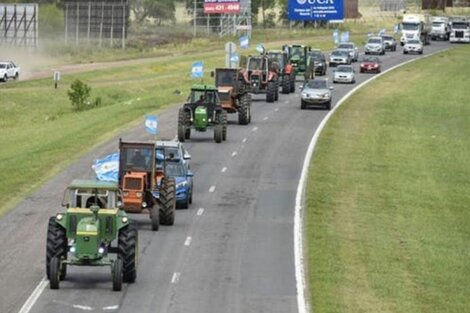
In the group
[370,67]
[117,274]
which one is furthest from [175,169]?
[370,67]

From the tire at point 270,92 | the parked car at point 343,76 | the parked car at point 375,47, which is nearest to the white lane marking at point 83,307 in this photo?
the tire at point 270,92

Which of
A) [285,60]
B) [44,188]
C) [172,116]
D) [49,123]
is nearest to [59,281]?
[44,188]

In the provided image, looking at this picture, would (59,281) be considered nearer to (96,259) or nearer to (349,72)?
(96,259)

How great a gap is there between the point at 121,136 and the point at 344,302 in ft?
102

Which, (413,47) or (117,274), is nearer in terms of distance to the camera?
(117,274)

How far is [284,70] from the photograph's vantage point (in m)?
77.2

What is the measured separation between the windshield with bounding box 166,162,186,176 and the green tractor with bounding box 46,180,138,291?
A: 1081 centimetres

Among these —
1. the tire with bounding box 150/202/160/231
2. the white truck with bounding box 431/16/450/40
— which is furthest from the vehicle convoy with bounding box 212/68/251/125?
the white truck with bounding box 431/16/450/40

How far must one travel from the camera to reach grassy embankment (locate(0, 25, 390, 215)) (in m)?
48.6

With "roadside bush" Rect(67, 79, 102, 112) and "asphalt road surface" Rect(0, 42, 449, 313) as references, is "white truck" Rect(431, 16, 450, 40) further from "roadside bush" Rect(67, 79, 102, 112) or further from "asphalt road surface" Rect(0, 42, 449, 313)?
"asphalt road surface" Rect(0, 42, 449, 313)

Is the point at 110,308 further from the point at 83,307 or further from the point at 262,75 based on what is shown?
the point at 262,75

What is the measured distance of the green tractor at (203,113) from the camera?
53.0m

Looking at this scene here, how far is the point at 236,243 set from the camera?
33.0 meters

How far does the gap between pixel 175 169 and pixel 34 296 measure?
12455mm
